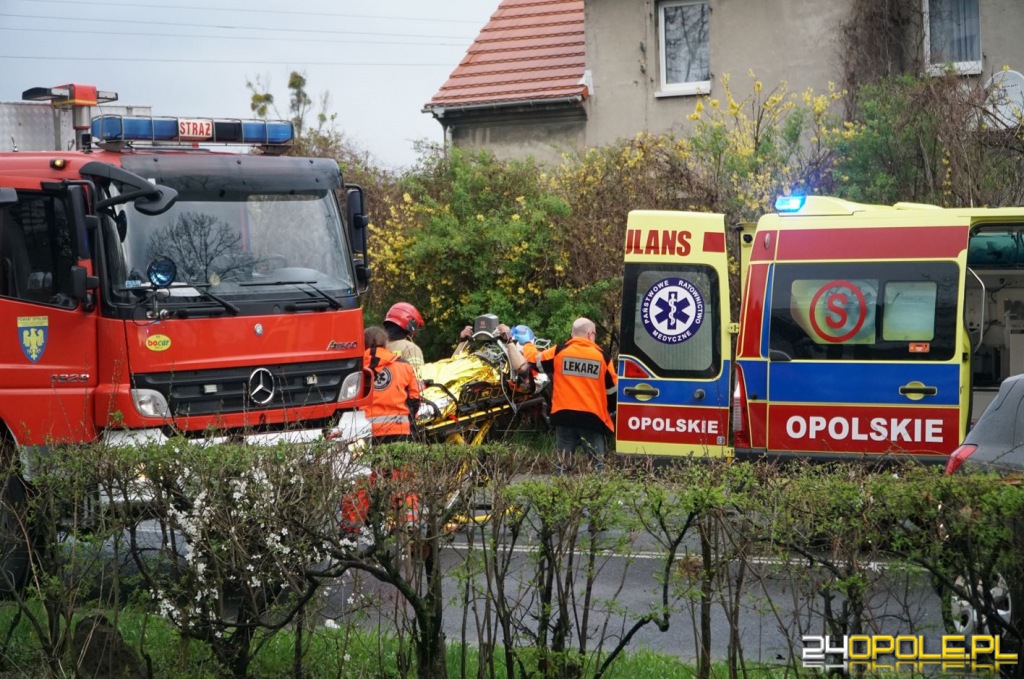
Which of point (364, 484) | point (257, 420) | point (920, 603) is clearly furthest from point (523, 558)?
point (257, 420)

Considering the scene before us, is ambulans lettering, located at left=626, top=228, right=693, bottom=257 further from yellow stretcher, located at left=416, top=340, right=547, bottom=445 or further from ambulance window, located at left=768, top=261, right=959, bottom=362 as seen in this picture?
yellow stretcher, located at left=416, top=340, right=547, bottom=445

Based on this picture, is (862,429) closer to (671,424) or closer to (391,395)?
(671,424)

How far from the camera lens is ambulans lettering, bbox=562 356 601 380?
1092 cm

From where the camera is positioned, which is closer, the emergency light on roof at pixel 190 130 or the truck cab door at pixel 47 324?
the truck cab door at pixel 47 324

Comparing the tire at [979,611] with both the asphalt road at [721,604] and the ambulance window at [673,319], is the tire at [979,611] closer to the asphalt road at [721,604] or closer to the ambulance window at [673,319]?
the asphalt road at [721,604]

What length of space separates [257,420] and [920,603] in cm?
539

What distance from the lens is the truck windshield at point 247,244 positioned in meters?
8.65

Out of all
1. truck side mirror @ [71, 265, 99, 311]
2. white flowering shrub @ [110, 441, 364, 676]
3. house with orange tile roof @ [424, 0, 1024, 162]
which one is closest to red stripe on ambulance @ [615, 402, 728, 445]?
truck side mirror @ [71, 265, 99, 311]

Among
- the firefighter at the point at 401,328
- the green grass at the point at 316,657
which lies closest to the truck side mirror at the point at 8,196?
the green grass at the point at 316,657

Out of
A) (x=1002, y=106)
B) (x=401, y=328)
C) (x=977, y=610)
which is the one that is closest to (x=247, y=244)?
(x=401, y=328)

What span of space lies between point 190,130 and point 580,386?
4.01 meters

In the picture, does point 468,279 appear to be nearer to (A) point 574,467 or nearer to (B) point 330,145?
(A) point 574,467

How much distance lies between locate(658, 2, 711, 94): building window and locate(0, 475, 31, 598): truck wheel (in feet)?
58.9

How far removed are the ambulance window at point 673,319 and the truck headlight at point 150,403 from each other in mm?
3950
